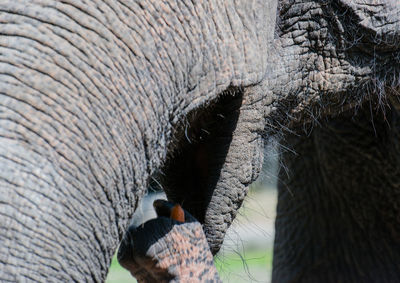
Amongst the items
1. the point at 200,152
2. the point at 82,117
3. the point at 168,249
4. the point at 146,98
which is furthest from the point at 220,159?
the point at 82,117

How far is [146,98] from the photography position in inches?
59.9

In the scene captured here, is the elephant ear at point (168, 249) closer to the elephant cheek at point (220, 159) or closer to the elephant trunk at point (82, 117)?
the elephant cheek at point (220, 159)

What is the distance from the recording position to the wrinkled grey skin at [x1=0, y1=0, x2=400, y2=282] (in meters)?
1.35

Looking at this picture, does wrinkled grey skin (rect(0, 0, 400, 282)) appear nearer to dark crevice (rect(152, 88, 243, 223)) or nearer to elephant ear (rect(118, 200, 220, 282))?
dark crevice (rect(152, 88, 243, 223))

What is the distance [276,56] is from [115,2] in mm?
540

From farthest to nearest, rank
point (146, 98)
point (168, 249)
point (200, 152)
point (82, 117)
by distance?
point (200, 152) < point (168, 249) < point (146, 98) < point (82, 117)

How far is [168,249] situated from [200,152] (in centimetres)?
27

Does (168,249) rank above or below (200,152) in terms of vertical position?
below

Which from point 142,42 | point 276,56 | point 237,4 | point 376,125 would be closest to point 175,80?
point 142,42

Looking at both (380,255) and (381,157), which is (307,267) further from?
(381,157)

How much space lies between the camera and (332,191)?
304cm

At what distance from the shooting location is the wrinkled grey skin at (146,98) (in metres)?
1.35

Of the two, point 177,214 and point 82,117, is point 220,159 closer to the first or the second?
point 177,214

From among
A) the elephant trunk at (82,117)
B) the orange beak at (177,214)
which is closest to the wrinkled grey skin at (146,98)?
the elephant trunk at (82,117)
